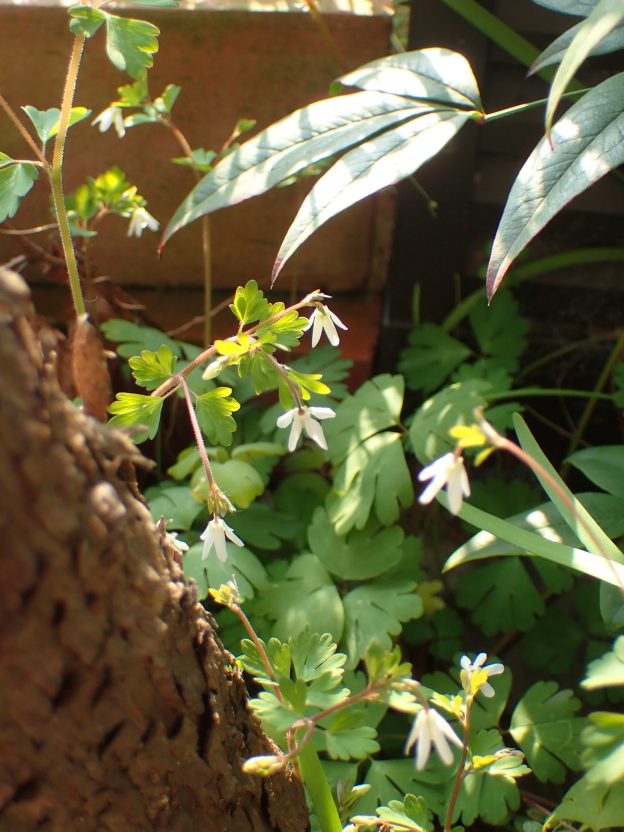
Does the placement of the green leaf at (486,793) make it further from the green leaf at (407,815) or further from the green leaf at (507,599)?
the green leaf at (507,599)

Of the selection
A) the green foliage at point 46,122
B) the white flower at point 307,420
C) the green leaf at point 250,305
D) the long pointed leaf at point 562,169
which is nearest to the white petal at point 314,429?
the white flower at point 307,420

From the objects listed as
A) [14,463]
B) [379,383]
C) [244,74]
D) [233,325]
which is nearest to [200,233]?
[233,325]

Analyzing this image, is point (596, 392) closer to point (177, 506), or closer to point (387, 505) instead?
point (387, 505)

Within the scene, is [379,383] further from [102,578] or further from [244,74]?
[102,578]

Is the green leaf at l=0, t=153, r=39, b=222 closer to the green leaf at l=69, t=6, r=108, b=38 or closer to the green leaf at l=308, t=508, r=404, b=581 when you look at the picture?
the green leaf at l=69, t=6, r=108, b=38

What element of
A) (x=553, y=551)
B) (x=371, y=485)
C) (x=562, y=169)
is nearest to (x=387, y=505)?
(x=371, y=485)

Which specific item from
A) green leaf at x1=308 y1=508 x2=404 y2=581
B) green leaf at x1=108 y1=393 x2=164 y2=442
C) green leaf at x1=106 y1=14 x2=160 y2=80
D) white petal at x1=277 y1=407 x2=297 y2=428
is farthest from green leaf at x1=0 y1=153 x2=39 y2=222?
green leaf at x1=308 y1=508 x2=404 y2=581
